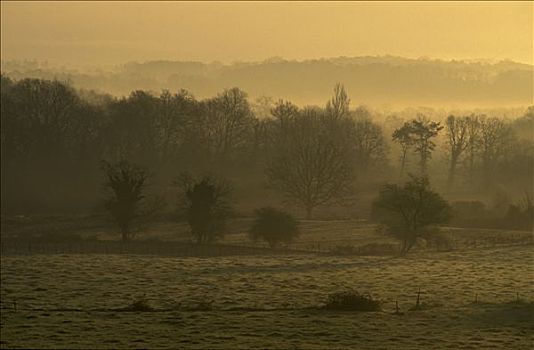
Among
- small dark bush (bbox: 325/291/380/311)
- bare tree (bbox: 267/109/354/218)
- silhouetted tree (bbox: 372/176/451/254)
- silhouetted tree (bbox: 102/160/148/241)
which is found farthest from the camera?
bare tree (bbox: 267/109/354/218)

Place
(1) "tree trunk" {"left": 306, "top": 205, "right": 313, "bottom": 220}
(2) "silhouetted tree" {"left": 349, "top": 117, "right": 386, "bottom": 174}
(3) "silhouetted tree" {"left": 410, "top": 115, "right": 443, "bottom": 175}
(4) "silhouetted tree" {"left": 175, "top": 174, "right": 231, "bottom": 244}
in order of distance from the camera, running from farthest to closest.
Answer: (2) "silhouetted tree" {"left": 349, "top": 117, "right": 386, "bottom": 174} < (3) "silhouetted tree" {"left": 410, "top": 115, "right": 443, "bottom": 175} < (1) "tree trunk" {"left": 306, "top": 205, "right": 313, "bottom": 220} < (4) "silhouetted tree" {"left": 175, "top": 174, "right": 231, "bottom": 244}

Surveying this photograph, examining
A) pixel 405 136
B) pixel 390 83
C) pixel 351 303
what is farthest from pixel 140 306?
pixel 390 83

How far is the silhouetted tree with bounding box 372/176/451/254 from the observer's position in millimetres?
45938

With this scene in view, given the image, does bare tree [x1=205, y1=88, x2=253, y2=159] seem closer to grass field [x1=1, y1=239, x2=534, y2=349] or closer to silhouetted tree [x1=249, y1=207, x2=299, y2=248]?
silhouetted tree [x1=249, y1=207, x2=299, y2=248]

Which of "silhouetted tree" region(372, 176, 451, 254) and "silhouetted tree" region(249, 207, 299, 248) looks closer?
"silhouetted tree" region(372, 176, 451, 254)

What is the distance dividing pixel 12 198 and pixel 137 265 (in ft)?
118

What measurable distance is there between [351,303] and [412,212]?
67.7 feet

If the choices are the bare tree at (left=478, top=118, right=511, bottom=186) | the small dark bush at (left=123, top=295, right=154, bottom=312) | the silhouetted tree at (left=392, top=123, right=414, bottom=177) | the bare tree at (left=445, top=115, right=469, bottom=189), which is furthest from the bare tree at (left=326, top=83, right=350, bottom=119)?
the small dark bush at (left=123, top=295, right=154, bottom=312)

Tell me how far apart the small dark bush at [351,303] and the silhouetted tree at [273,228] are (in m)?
20.3

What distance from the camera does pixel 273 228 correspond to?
47156mm

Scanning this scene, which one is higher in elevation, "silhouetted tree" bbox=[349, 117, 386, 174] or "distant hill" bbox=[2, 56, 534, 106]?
"distant hill" bbox=[2, 56, 534, 106]

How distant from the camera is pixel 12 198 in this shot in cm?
6944

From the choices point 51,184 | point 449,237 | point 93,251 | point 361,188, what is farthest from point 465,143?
point 93,251

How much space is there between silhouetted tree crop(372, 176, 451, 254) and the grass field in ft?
8.28
